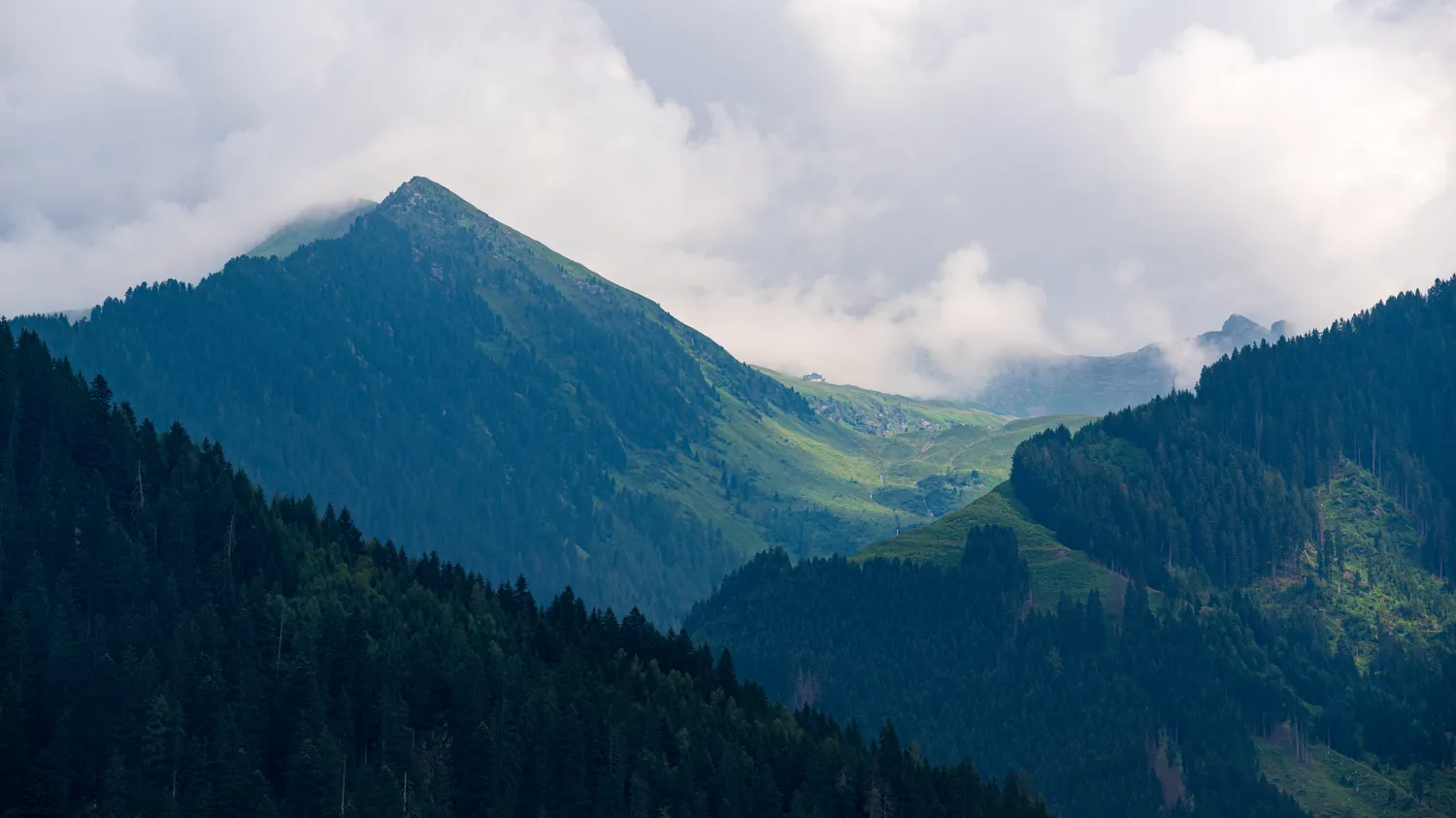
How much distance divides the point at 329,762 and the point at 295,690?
44.3 feet

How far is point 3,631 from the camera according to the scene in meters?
197

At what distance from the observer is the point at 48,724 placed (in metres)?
185

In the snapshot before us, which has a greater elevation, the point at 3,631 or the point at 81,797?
the point at 3,631

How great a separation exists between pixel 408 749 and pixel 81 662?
3625 centimetres

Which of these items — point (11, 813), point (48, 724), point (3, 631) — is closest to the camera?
point (11, 813)

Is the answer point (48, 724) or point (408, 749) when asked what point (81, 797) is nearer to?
point (48, 724)

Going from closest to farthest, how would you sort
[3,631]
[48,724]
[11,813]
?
1. [11,813]
2. [48,724]
3. [3,631]

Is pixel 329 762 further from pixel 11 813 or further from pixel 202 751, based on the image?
pixel 11 813

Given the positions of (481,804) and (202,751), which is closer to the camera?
(202,751)

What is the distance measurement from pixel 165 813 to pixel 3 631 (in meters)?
33.6

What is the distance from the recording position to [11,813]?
171375 mm

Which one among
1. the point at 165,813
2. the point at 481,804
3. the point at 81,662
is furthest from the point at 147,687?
the point at 481,804

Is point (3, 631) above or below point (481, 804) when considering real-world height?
above

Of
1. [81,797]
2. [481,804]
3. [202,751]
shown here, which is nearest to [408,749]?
[481,804]
